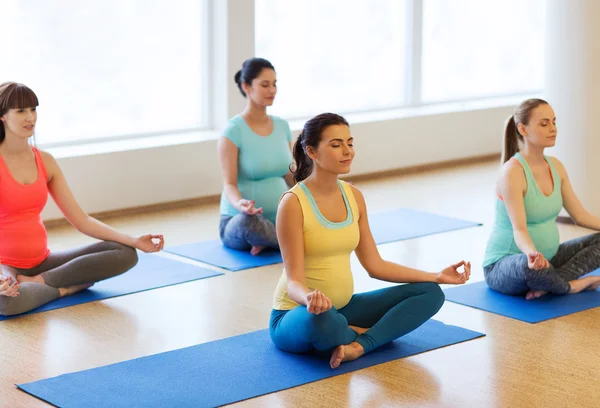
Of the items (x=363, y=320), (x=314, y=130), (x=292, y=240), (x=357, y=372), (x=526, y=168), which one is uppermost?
(x=314, y=130)

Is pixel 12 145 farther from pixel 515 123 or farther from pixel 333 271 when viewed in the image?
pixel 515 123

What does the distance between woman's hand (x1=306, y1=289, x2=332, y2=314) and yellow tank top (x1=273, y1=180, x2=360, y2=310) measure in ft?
0.99

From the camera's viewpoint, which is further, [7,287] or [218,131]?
[218,131]

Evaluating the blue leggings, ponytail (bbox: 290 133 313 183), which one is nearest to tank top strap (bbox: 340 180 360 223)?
ponytail (bbox: 290 133 313 183)

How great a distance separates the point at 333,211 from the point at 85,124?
297 centimetres

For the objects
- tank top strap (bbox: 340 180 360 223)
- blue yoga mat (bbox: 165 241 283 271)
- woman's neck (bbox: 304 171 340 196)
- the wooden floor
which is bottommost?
the wooden floor

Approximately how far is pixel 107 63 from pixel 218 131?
2.85ft

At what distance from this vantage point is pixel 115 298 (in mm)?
4324

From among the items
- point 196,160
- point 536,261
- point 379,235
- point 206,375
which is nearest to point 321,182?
point 206,375

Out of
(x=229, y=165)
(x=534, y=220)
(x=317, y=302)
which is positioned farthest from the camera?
(x=229, y=165)

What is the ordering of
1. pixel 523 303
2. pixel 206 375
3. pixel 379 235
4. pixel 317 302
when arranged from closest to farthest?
1. pixel 317 302
2. pixel 206 375
3. pixel 523 303
4. pixel 379 235

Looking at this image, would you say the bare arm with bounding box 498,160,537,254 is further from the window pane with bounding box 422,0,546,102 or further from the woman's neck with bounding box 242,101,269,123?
the window pane with bounding box 422,0,546,102

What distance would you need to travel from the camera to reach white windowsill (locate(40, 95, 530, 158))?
5.98m

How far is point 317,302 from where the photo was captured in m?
3.17
